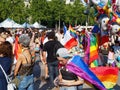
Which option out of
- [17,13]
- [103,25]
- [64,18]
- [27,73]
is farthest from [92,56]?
[64,18]

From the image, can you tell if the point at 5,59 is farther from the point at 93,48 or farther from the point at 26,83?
the point at 93,48

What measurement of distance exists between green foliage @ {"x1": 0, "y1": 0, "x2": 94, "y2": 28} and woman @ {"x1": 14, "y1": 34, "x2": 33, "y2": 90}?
155 ft

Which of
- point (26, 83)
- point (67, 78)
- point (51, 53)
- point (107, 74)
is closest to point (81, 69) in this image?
point (67, 78)

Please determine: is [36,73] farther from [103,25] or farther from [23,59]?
[23,59]

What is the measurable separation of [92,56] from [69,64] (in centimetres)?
501

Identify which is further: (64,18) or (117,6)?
(64,18)

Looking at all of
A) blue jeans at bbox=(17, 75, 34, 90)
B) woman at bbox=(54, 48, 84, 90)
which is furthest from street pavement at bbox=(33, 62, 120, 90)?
woman at bbox=(54, 48, 84, 90)

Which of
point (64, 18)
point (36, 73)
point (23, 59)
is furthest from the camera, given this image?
point (64, 18)

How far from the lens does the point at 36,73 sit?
1361 centimetres

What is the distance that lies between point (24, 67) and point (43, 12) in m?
57.6

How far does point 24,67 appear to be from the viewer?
698cm

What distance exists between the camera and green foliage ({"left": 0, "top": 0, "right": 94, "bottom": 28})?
5775 centimetres

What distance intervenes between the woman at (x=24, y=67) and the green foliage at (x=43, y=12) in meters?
47.3

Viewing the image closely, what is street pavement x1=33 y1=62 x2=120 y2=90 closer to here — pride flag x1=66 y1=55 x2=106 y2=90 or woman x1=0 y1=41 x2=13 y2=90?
pride flag x1=66 y1=55 x2=106 y2=90
